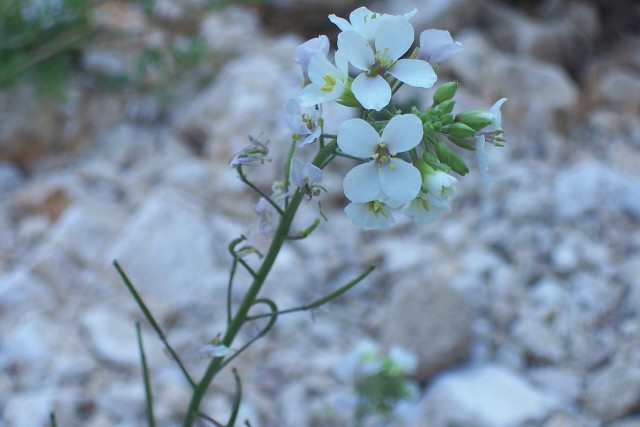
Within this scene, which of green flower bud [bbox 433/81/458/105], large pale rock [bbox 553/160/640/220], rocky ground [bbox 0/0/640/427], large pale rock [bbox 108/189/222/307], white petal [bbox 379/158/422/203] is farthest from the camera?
large pale rock [bbox 553/160/640/220]

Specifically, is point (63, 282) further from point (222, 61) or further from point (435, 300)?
point (222, 61)

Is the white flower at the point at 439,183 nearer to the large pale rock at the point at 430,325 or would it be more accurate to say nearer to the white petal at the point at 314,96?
the white petal at the point at 314,96

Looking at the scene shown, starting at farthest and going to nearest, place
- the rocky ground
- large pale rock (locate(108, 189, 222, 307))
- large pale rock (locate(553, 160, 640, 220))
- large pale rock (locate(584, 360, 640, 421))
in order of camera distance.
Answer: large pale rock (locate(553, 160, 640, 220)) → large pale rock (locate(108, 189, 222, 307)) → the rocky ground → large pale rock (locate(584, 360, 640, 421))

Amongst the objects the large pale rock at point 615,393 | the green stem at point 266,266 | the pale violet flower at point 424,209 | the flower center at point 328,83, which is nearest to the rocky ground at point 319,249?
the large pale rock at point 615,393

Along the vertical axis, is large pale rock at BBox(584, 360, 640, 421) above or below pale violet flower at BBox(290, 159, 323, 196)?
below

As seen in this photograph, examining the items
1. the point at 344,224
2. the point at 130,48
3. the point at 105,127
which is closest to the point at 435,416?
the point at 344,224

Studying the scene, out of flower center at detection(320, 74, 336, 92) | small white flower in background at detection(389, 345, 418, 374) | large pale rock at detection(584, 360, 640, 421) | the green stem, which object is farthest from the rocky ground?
flower center at detection(320, 74, 336, 92)

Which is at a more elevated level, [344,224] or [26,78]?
[26,78]

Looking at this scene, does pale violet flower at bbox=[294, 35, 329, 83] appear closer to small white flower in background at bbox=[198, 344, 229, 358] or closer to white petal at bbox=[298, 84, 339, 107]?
white petal at bbox=[298, 84, 339, 107]
